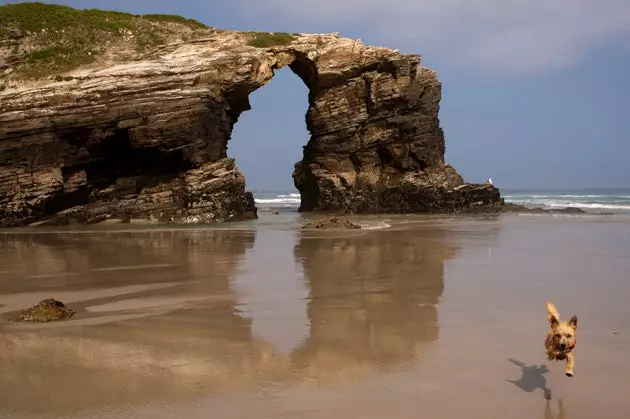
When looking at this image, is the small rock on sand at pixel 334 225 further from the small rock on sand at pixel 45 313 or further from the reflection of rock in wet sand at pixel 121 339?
the small rock on sand at pixel 45 313

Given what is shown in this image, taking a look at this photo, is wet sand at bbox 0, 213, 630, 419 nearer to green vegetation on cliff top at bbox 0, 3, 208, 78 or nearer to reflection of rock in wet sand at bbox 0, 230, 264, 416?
reflection of rock in wet sand at bbox 0, 230, 264, 416

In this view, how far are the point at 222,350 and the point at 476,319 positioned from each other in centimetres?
338

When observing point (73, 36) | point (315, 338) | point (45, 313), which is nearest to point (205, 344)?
point (315, 338)

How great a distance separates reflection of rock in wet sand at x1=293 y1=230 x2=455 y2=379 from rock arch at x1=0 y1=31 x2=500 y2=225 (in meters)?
14.7

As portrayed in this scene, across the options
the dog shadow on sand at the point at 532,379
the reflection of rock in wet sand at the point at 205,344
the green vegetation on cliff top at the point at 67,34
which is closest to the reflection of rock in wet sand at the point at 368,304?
the reflection of rock in wet sand at the point at 205,344

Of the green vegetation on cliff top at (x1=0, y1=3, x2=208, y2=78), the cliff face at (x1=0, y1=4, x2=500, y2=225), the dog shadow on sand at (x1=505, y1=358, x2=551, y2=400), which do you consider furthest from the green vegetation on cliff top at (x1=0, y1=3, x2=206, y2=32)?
the dog shadow on sand at (x1=505, y1=358, x2=551, y2=400)

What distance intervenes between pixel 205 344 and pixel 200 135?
23513 mm

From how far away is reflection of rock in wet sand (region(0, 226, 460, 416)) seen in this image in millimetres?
4996

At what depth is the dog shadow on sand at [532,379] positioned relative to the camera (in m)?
5.01

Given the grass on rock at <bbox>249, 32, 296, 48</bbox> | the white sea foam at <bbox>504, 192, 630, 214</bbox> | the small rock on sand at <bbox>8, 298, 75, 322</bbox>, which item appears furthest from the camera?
the white sea foam at <bbox>504, 192, 630, 214</bbox>

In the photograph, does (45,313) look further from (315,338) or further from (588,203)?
(588,203)

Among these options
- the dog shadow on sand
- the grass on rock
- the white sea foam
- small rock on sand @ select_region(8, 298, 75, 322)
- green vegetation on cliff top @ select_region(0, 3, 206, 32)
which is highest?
green vegetation on cliff top @ select_region(0, 3, 206, 32)

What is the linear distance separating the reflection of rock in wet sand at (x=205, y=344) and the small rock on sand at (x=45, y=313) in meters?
0.47

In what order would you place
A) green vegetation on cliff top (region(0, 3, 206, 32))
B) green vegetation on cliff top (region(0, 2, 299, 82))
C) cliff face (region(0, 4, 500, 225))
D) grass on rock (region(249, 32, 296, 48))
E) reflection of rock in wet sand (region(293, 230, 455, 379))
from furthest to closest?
grass on rock (region(249, 32, 296, 48)) → green vegetation on cliff top (region(0, 3, 206, 32)) → green vegetation on cliff top (region(0, 2, 299, 82)) → cliff face (region(0, 4, 500, 225)) → reflection of rock in wet sand (region(293, 230, 455, 379))
